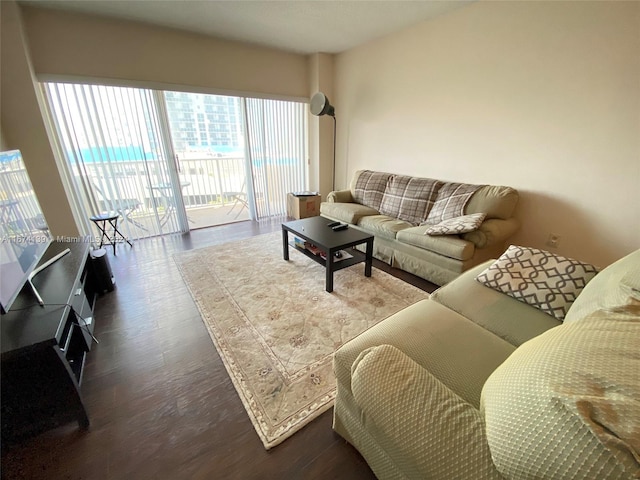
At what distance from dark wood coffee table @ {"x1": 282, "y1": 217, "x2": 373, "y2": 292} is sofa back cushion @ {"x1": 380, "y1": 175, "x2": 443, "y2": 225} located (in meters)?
0.89

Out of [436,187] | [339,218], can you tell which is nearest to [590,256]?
[436,187]

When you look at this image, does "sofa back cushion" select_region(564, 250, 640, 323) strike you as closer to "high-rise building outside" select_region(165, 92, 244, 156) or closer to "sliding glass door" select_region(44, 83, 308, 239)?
"sliding glass door" select_region(44, 83, 308, 239)

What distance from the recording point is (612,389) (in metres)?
0.60

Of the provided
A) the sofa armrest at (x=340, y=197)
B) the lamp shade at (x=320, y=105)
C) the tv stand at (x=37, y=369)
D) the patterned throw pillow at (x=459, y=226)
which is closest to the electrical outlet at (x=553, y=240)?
the patterned throw pillow at (x=459, y=226)

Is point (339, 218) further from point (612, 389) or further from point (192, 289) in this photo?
point (612, 389)

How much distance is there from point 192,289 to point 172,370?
0.93 m

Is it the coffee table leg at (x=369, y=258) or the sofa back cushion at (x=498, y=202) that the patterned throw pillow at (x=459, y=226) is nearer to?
the sofa back cushion at (x=498, y=202)

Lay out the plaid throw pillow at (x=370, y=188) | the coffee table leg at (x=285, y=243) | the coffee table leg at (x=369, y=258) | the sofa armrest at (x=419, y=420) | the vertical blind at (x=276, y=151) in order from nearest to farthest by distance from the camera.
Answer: the sofa armrest at (x=419, y=420)
the coffee table leg at (x=369, y=258)
the coffee table leg at (x=285, y=243)
the plaid throw pillow at (x=370, y=188)
the vertical blind at (x=276, y=151)

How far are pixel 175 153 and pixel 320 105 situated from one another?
208 cm

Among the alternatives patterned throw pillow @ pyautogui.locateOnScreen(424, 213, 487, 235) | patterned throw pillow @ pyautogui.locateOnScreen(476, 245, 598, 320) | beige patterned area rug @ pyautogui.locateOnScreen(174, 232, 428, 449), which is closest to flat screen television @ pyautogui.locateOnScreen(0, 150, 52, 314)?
beige patterned area rug @ pyautogui.locateOnScreen(174, 232, 428, 449)

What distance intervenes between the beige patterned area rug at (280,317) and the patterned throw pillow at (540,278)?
0.77m

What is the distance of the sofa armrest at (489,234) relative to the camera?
7.85 feet

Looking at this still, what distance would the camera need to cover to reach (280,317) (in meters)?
2.09

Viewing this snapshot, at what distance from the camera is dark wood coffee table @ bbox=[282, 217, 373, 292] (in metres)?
2.33
